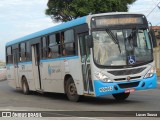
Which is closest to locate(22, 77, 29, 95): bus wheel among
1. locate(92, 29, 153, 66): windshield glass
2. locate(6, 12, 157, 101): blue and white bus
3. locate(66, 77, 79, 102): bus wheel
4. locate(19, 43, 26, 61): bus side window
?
locate(19, 43, 26, 61): bus side window

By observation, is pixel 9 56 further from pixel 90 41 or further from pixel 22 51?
pixel 90 41

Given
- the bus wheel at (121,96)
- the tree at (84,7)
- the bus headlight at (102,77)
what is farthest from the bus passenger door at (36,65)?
the tree at (84,7)

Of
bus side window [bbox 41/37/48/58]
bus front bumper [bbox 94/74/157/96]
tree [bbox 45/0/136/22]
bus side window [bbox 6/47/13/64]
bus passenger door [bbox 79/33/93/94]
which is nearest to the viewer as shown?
bus front bumper [bbox 94/74/157/96]

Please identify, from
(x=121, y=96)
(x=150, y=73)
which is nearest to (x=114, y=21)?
(x=150, y=73)

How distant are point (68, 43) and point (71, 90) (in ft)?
5.85

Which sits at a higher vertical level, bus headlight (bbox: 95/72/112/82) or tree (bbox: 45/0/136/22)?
tree (bbox: 45/0/136/22)

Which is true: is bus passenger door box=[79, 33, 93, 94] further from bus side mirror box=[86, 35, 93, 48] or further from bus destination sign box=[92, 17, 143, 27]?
bus destination sign box=[92, 17, 143, 27]

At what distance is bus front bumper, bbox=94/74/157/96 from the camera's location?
45.4 ft

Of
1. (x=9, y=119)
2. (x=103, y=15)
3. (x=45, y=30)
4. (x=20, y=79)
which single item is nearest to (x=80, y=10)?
(x=20, y=79)

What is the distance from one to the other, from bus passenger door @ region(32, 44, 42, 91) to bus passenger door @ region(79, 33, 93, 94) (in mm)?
5093

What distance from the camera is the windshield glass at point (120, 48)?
14086 millimetres

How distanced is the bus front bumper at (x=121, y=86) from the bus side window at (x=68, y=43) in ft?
7.18

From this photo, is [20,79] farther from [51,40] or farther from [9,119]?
[9,119]

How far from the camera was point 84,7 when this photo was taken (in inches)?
1406
